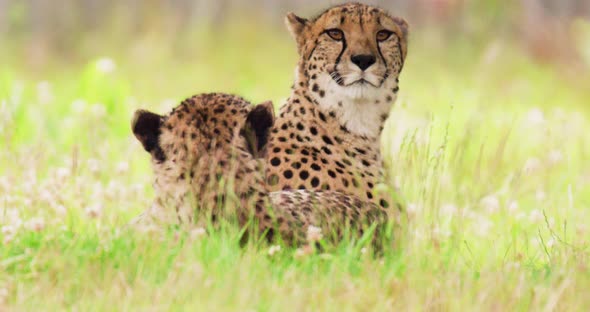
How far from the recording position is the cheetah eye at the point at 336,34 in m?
5.84

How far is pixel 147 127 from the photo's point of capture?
4.73 meters

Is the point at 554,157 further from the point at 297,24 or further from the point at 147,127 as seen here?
the point at 147,127

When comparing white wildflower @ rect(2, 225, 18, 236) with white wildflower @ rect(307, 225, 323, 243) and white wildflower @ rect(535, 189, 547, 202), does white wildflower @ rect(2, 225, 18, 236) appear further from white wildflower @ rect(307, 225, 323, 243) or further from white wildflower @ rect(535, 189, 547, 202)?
white wildflower @ rect(535, 189, 547, 202)

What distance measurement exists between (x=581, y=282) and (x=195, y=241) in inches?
64.9

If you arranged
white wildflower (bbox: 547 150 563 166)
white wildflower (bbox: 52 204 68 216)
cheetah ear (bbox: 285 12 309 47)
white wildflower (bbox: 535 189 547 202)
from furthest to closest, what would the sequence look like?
1. white wildflower (bbox: 547 150 563 166)
2. white wildflower (bbox: 535 189 547 202)
3. cheetah ear (bbox: 285 12 309 47)
4. white wildflower (bbox: 52 204 68 216)

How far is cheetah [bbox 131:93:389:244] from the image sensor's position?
461 cm

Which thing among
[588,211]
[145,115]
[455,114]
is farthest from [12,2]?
[145,115]

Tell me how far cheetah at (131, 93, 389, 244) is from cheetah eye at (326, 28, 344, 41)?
45.0 inches

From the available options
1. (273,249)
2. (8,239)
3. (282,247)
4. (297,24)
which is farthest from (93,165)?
(273,249)

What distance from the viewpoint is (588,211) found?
7.25 metres

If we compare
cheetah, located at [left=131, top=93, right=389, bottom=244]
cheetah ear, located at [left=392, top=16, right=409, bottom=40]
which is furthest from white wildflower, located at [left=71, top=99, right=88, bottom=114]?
cheetah, located at [left=131, top=93, right=389, bottom=244]

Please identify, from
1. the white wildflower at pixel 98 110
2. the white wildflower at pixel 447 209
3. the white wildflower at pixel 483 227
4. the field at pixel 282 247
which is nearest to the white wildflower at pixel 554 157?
the field at pixel 282 247

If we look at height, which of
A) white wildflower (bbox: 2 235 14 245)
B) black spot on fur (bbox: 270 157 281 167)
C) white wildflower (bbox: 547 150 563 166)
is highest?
black spot on fur (bbox: 270 157 281 167)

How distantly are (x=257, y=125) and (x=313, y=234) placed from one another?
1.70 feet
